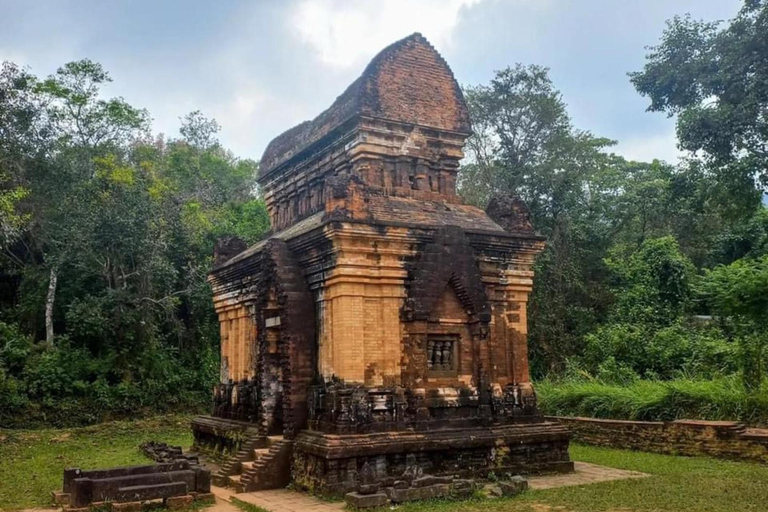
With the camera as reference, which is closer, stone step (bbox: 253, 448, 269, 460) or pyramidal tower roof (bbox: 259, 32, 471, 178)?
stone step (bbox: 253, 448, 269, 460)

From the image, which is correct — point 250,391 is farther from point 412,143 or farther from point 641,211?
point 641,211

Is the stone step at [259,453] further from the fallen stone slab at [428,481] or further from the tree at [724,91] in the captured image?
the tree at [724,91]

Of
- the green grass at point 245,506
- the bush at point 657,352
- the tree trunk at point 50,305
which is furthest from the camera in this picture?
the tree trunk at point 50,305

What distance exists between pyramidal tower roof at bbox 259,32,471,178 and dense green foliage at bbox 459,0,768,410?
11.3 feet

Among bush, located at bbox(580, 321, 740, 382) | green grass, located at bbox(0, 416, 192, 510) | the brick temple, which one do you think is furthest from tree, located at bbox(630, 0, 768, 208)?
green grass, located at bbox(0, 416, 192, 510)

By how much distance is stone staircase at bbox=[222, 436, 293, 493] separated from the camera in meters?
11.0

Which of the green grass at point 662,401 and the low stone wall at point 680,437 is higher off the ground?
the green grass at point 662,401

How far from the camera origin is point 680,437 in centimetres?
1351

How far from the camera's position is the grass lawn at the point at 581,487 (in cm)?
909

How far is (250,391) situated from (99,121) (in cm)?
1485

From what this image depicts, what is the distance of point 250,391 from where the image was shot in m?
14.0

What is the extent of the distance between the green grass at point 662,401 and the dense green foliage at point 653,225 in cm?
5

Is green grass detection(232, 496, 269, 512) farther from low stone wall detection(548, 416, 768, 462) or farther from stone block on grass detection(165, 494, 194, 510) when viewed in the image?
low stone wall detection(548, 416, 768, 462)

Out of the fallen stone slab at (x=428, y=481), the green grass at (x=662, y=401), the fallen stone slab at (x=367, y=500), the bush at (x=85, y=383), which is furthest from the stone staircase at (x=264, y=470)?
the bush at (x=85, y=383)
